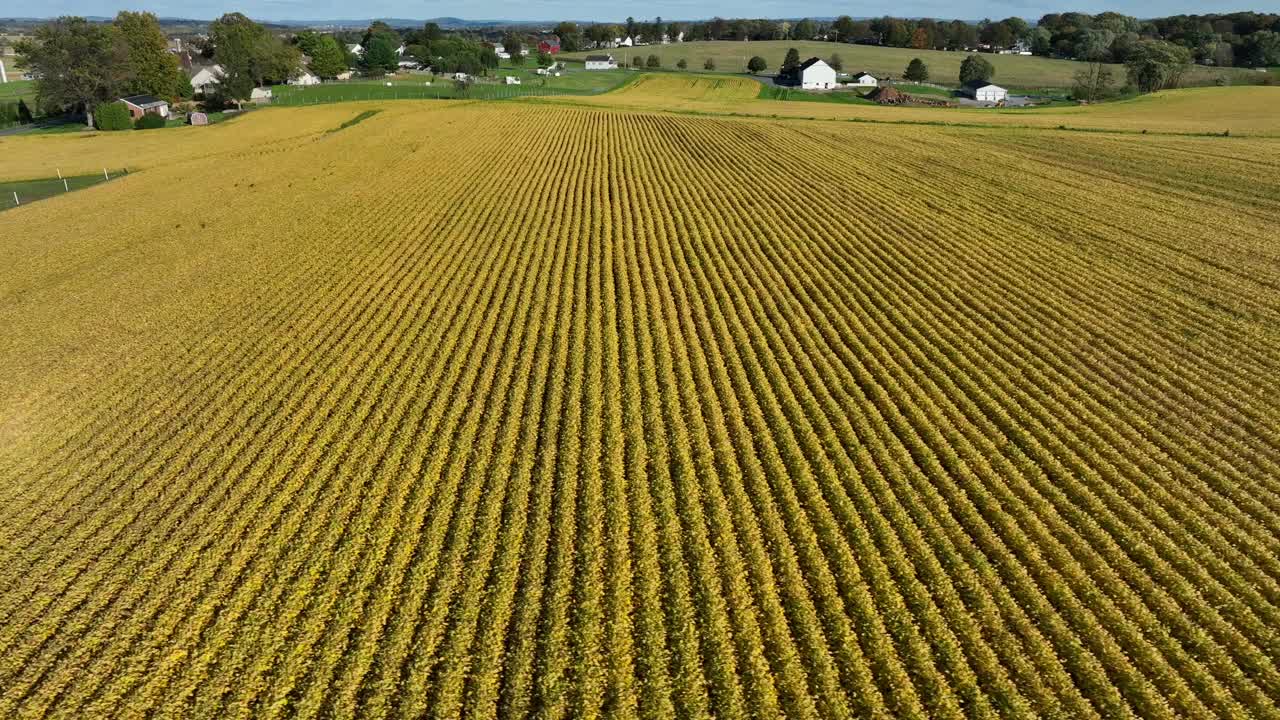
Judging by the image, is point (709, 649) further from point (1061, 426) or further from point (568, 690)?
point (1061, 426)

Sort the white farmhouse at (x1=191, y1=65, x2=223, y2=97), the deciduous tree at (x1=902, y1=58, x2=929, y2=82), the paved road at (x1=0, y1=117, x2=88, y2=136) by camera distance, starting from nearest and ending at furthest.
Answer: the paved road at (x1=0, y1=117, x2=88, y2=136), the white farmhouse at (x1=191, y1=65, x2=223, y2=97), the deciduous tree at (x1=902, y1=58, x2=929, y2=82)

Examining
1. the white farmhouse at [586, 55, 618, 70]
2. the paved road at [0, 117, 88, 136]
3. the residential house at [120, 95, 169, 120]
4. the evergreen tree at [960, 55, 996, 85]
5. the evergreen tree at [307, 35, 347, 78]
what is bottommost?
the paved road at [0, 117, 88, 136]

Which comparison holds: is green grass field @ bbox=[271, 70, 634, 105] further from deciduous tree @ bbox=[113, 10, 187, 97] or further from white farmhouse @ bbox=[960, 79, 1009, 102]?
white farmhouse @ bbox=[960, 79, 1009, 102]

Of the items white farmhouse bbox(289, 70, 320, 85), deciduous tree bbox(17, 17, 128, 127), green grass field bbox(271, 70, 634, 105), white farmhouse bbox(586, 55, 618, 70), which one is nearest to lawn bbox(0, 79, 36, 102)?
deciduous tree bbox(17, 17, 128, 127)

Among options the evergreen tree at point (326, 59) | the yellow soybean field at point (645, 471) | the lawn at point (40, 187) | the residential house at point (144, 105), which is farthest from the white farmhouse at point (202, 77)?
the yellow soybean field at point (645, 471)

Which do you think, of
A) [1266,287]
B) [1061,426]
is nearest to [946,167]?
[1266,287]

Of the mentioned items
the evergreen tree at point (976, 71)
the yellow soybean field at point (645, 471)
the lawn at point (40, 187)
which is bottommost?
the yellow soybean field at point (645, 471)

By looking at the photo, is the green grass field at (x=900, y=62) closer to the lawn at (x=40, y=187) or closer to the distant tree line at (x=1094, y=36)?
the distant tree line at (x=1094, y=36)
